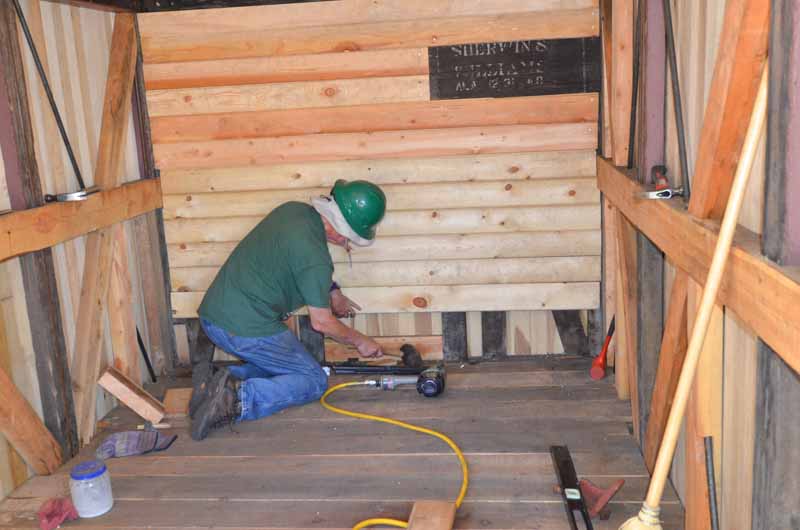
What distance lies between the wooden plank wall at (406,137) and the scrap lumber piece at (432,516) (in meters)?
2.22

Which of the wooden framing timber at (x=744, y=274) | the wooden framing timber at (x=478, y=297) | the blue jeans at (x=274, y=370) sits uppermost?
the wooden framing timber at (x=744, y=274)

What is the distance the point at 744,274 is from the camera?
2.01 m

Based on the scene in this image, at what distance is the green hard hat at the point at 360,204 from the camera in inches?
185

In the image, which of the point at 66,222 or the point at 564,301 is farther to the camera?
the point at 564,301

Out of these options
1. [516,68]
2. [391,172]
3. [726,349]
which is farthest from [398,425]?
[516,68]

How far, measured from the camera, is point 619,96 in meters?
4.42

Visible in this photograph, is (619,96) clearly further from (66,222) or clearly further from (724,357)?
(66,222)

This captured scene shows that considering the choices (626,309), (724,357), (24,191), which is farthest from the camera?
(626,309)

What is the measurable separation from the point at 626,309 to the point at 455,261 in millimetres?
1507

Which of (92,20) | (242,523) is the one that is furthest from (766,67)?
(92,20)

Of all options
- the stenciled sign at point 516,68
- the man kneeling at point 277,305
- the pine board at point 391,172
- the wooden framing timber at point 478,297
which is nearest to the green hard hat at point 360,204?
the man kneeling at point 277,305

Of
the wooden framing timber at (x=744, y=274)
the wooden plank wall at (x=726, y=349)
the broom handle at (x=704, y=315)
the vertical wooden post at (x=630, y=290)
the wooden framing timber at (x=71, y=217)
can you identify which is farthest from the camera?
the vertical wooden post at (x=630, y=290)

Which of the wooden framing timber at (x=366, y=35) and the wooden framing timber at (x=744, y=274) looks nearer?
the wooden framing timber at (x=744, y=274)

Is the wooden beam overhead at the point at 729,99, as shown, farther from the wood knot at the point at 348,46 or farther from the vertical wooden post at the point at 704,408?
the wood knot at the point at 348,46
